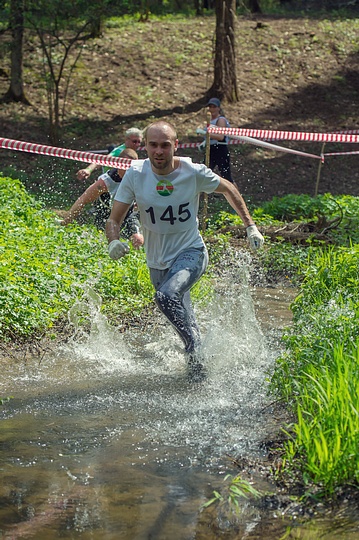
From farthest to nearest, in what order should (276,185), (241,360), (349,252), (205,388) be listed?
(276,185)
(349,252)
(241,360)
(205,388)

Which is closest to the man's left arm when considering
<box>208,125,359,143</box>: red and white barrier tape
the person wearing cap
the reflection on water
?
the reflection on water

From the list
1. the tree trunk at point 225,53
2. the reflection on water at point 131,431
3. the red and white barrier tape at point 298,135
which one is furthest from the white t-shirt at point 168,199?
the tree trunk at point 225,53

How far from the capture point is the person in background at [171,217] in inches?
254

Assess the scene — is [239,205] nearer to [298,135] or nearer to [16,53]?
[298,135]

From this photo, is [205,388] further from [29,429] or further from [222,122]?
[222,122]

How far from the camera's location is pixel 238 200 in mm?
6922

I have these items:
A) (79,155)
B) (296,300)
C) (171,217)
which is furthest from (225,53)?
(171,217)

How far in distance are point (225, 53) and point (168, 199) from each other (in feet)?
52.8

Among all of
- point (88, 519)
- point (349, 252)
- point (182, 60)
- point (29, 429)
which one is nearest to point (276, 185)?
point (182, 60)

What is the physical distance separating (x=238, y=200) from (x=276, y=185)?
12068mm

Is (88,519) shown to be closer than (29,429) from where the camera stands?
Yes

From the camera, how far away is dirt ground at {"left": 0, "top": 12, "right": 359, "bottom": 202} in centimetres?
2008

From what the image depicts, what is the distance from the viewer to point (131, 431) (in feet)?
18.4

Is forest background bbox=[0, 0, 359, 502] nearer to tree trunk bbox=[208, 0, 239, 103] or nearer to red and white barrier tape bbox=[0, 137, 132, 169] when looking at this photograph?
tree trunk bbox=[208, 0, 239, 103]
